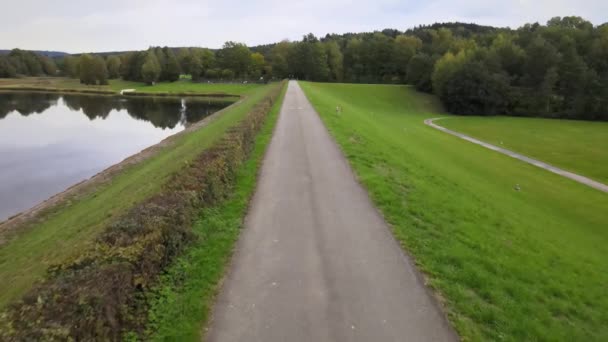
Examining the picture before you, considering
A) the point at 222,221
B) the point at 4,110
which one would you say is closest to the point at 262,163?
the point at 222,221

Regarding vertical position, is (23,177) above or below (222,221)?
below

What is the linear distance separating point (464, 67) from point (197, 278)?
72682 mm

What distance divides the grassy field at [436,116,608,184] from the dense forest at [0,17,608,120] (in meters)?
8.11

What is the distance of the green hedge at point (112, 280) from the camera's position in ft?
13.9

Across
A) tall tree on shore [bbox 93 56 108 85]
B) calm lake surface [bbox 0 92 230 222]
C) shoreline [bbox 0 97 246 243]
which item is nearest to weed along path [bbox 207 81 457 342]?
shoreline [bbox 0 97 246 243]

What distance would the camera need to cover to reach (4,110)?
5303 cm

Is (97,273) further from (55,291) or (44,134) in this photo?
(44,134)

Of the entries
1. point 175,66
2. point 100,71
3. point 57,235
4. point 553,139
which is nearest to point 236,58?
point 175,66

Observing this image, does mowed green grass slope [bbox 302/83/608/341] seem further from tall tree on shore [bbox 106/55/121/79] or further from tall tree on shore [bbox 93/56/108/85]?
tall tree on shore [bbox 106/55/121/79]

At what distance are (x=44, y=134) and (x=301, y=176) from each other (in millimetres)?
35178

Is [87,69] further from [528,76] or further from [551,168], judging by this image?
[551,168]

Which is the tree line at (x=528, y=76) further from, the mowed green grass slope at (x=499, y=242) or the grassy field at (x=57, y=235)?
the grassy field at (x=57, y=235)

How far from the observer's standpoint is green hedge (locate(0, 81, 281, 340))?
422 centimetres

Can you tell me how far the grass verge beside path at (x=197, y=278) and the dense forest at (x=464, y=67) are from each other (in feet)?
219
